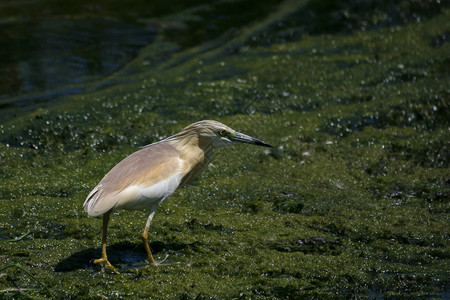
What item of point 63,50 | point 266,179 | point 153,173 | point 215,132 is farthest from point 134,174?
point 63,50

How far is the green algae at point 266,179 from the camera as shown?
13.0 feet

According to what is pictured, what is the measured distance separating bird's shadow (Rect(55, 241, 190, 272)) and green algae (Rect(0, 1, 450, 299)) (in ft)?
0.05

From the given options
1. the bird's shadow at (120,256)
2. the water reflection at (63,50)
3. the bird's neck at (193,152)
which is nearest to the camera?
the bird's shadow at (120,256)

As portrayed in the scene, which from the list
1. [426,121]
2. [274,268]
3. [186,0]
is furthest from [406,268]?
[186,0]

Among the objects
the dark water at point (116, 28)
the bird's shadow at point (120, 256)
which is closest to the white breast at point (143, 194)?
the bird's shadow at point (120, 256)

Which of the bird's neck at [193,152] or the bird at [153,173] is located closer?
the bird at [153,173]

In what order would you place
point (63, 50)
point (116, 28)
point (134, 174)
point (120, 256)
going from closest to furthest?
1. point (134, 174)
2. point (120, 256)
3. point (63, 50)
4. point (116, 28)

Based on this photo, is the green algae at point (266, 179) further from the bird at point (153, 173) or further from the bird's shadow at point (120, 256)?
the bird at point (153, 173)

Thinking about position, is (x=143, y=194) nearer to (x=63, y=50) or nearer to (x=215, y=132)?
(x=215, y=132)

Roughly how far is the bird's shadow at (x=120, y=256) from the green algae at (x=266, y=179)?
0.01 m

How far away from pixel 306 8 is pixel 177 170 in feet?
23.0

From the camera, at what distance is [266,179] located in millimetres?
5637

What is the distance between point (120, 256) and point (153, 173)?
66 centimetres

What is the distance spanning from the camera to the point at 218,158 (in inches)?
238
